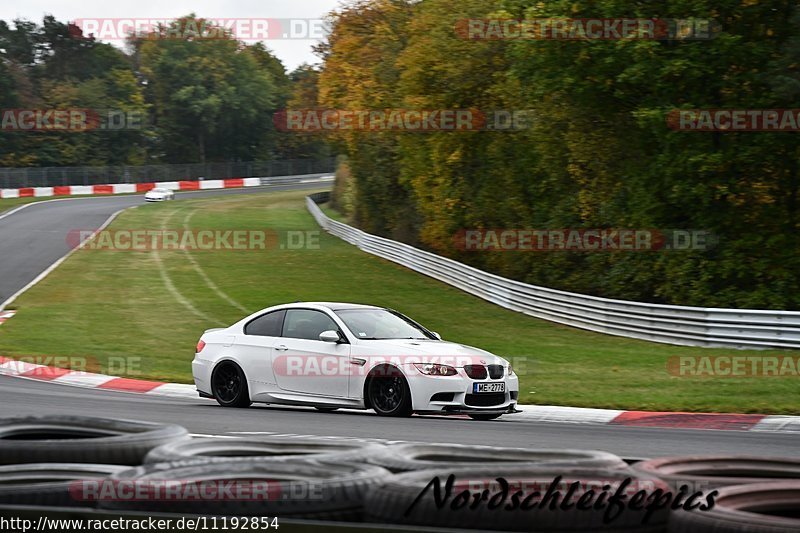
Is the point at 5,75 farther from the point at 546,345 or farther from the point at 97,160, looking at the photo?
the point at 546,345

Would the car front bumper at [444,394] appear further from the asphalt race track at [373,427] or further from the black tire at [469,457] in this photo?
the black tire at [469,457]

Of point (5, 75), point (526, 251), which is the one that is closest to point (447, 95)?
point (526, 251)

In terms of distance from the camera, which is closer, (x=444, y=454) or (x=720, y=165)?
(x=444, y=454)

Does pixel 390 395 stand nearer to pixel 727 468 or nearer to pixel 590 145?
pixel 727 468

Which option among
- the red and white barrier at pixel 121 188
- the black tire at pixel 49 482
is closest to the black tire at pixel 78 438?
the black tire at pixel 49 482

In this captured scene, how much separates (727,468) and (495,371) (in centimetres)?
724

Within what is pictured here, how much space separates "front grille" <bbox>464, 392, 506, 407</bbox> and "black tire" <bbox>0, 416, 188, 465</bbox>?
6223mm

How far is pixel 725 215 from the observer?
24625 millimetres

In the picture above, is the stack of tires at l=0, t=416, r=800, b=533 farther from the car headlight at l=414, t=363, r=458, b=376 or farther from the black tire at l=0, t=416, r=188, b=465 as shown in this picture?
the car headlight at l=414, t=363, r=458, b=376

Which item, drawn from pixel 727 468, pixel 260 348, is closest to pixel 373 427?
pixel 260 348

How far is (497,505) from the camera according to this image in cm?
435

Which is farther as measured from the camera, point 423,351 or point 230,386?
point 230,386

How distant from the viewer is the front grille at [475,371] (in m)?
12.3

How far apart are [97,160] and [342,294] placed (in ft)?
227
